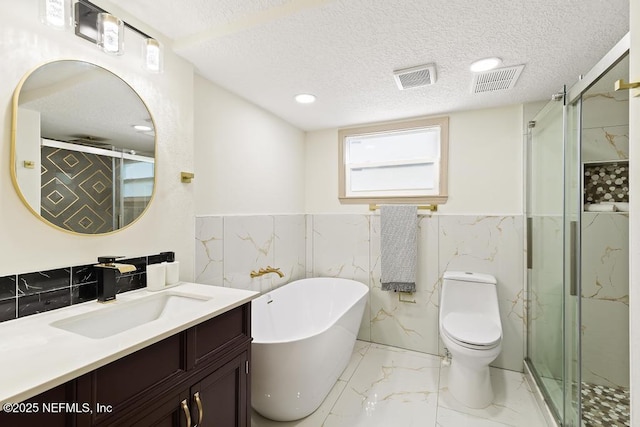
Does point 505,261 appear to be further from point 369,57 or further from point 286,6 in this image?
point 286,6

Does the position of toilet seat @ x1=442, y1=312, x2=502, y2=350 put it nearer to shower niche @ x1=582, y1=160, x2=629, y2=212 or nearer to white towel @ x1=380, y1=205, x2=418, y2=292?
white towel @ x1=380, y1=205, x2=418, y2=292

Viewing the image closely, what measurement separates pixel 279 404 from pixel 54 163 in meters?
1.64

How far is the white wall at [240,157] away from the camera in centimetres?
201

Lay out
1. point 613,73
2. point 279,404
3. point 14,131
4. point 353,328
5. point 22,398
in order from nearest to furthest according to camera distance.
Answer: point 22,398
point 14,131
point 613,73
point 279,404
point 353,328

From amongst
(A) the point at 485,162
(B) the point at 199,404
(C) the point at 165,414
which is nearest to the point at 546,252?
(A) the point at 485,162

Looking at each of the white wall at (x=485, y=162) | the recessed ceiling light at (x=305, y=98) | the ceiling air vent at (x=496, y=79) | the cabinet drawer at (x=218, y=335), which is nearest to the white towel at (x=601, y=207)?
the white wall at (x=485, y=162)

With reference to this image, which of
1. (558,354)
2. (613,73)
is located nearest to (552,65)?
(613,73)

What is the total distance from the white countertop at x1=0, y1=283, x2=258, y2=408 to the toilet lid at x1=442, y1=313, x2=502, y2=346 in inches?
63.9

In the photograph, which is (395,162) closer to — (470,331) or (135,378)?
(470,331)

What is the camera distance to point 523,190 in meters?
2.49

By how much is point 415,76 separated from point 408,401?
2195mm

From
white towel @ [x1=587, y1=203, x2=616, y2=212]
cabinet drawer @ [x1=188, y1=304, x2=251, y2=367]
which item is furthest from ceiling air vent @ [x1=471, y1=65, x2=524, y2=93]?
cabinet drawer @ [x1=188, y1=304, x2=251, y2=367]

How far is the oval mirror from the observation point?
1.13 metres

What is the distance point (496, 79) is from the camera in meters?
2.01
